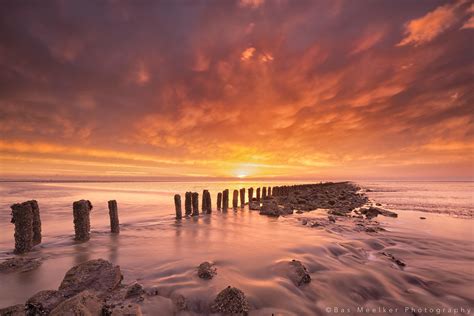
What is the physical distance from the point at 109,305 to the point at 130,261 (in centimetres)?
293

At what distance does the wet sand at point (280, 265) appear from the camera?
418cm

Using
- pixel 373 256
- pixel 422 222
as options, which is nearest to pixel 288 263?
pixel 373 256

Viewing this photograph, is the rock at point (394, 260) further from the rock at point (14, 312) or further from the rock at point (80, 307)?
the rock at point (14, 312)

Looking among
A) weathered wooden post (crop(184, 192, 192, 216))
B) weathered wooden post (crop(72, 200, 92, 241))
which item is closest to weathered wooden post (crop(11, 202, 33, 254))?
weathered wooden post (crop(72, 200, 92, 241))

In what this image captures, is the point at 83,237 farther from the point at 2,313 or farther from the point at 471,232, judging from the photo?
the point at 471,232

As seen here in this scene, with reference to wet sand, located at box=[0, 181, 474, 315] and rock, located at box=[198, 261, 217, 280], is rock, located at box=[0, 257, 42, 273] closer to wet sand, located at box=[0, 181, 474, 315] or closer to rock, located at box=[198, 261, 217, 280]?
wet sand, located at box=[0, 181, 474, 315]

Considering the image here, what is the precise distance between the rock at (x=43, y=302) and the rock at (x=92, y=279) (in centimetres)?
16

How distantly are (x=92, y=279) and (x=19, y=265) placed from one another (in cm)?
311

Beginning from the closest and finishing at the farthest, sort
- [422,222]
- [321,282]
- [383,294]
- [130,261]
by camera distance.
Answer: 1. [383,294]
2. [321,282]
3. [130,261]
4. [422,222]

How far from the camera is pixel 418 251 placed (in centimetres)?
729

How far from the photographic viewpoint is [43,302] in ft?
11.5

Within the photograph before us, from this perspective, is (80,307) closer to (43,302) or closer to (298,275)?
(43,302)

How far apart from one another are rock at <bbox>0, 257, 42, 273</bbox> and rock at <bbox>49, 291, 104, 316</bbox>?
392 cm

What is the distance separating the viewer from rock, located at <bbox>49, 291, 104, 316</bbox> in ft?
9.21
